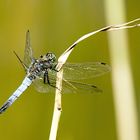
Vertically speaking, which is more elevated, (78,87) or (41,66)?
(41,66)

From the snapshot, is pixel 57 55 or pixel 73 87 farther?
pixel 57 55

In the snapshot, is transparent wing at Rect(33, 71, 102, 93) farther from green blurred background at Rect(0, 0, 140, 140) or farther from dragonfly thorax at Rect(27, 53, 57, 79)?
green blurred background at Rect(0, 0, 140, 140)

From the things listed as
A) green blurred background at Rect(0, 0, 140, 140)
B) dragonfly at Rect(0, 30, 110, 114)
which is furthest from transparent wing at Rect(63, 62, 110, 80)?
green blurred background at Rect(0, 0, 140, 140)

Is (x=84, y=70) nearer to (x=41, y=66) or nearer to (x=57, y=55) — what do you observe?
(x=41, y=66)

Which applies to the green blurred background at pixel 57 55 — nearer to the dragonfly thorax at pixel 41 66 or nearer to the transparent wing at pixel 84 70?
the dragonfly thorax at pixel 41 66

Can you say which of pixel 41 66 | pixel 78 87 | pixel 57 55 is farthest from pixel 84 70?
pixel 57 55

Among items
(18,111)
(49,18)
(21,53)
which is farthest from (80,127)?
(49,18)
